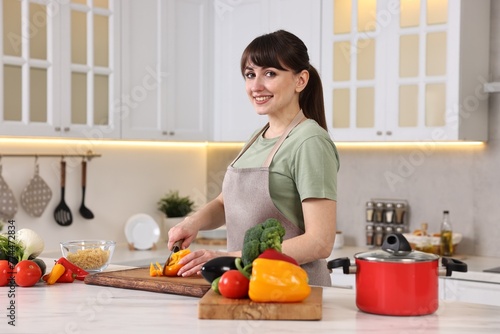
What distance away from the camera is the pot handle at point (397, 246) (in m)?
1.80

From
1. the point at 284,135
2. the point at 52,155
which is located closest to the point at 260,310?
the point at 284,135

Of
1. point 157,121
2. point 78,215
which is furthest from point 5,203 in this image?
point 157,121

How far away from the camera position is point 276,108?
234 centimetres

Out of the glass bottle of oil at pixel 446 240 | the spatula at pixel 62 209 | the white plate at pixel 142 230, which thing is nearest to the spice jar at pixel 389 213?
the glass bottle of oil at pixel 446 240

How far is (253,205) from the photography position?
2.36m

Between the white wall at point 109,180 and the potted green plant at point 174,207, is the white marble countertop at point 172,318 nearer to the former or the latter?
the white wall at point 109,180

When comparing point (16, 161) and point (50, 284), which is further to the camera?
point (16, 161)

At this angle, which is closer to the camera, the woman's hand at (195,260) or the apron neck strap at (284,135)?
the woman's hand at (195,260)

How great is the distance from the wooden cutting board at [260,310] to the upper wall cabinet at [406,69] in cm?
238

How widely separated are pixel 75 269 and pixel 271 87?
777mm

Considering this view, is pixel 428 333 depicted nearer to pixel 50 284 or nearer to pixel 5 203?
pixel 50 284

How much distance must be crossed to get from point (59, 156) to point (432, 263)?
3.00m

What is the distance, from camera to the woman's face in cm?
229

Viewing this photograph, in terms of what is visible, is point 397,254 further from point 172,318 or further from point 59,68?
point 59,68
